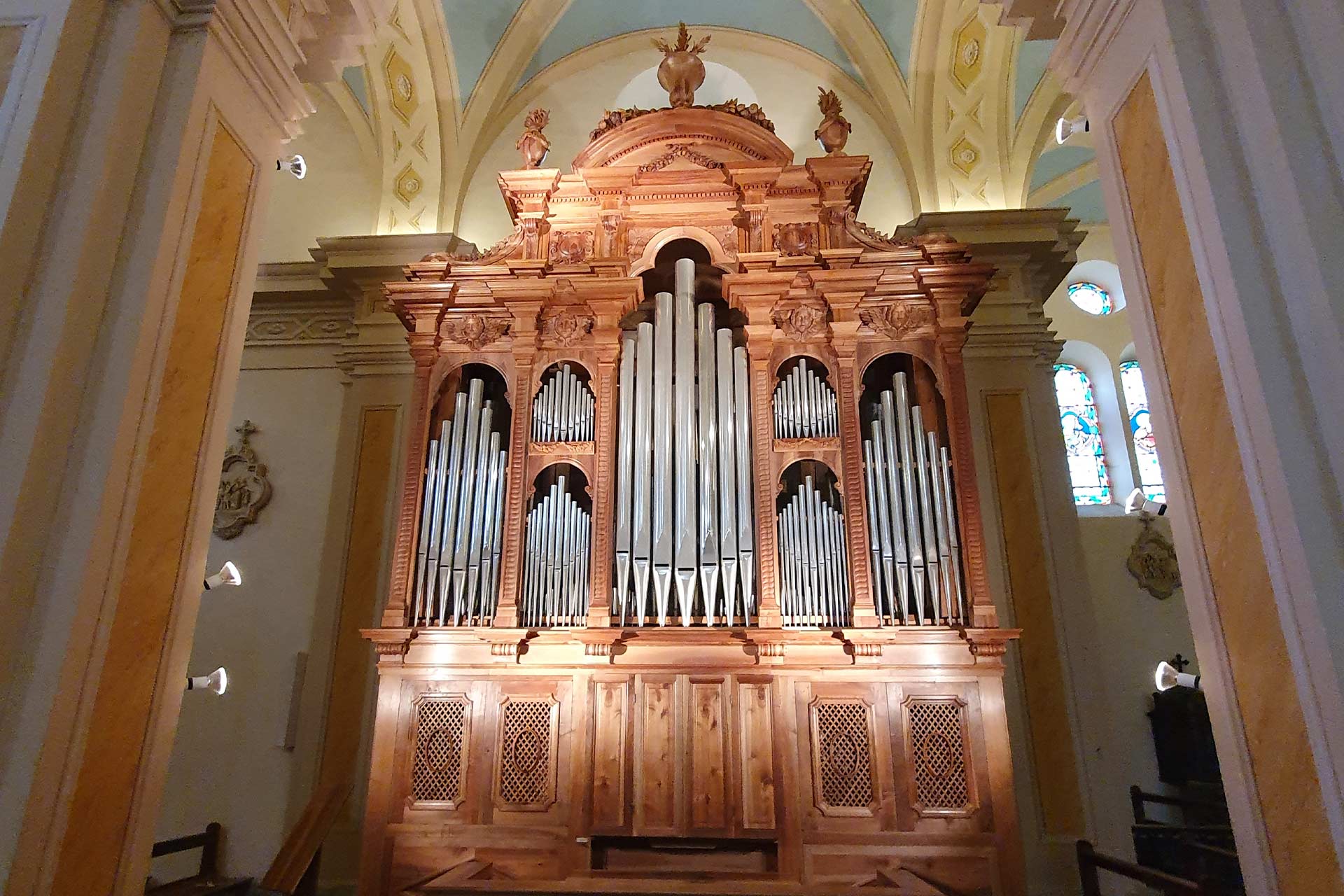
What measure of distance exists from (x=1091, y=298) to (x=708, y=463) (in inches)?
220

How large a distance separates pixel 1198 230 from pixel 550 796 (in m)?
4.16

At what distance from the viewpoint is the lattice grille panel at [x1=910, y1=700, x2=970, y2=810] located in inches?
190

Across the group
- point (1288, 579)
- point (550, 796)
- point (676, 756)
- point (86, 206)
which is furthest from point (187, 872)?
point (1288, 579)

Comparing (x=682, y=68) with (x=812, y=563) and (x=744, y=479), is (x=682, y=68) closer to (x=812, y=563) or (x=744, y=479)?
(x=744, y=479)

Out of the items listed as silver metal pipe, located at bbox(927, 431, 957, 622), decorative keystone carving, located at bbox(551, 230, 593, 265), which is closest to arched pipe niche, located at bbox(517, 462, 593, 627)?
decorative keystone carving, located at bbox(551, 230, 593, 265)

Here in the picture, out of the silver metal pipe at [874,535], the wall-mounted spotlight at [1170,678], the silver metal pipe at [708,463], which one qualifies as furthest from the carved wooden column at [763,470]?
the wall-mounted spotlight at [1170,678]

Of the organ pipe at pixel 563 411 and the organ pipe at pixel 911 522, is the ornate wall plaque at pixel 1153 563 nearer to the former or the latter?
the organ pipe at pixel 911 522

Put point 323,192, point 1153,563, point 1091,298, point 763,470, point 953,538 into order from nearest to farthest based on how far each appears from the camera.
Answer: point 953,538 → point 763,470 → point 1153,563 → point 323,192 → point 1091,298

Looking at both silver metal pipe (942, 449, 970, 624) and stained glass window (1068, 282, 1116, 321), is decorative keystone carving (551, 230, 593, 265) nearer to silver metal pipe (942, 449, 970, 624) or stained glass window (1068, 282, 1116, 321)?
silver metal pipe (942, 449, 970, 624)

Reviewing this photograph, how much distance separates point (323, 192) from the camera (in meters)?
8.02

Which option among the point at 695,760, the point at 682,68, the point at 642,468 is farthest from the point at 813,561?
the point at 682,68

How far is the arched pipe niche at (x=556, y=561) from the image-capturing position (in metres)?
5.39

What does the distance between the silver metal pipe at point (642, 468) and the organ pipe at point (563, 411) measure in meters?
0.32

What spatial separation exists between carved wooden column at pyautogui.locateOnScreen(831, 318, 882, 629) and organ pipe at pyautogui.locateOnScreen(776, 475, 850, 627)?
7 centimetres
